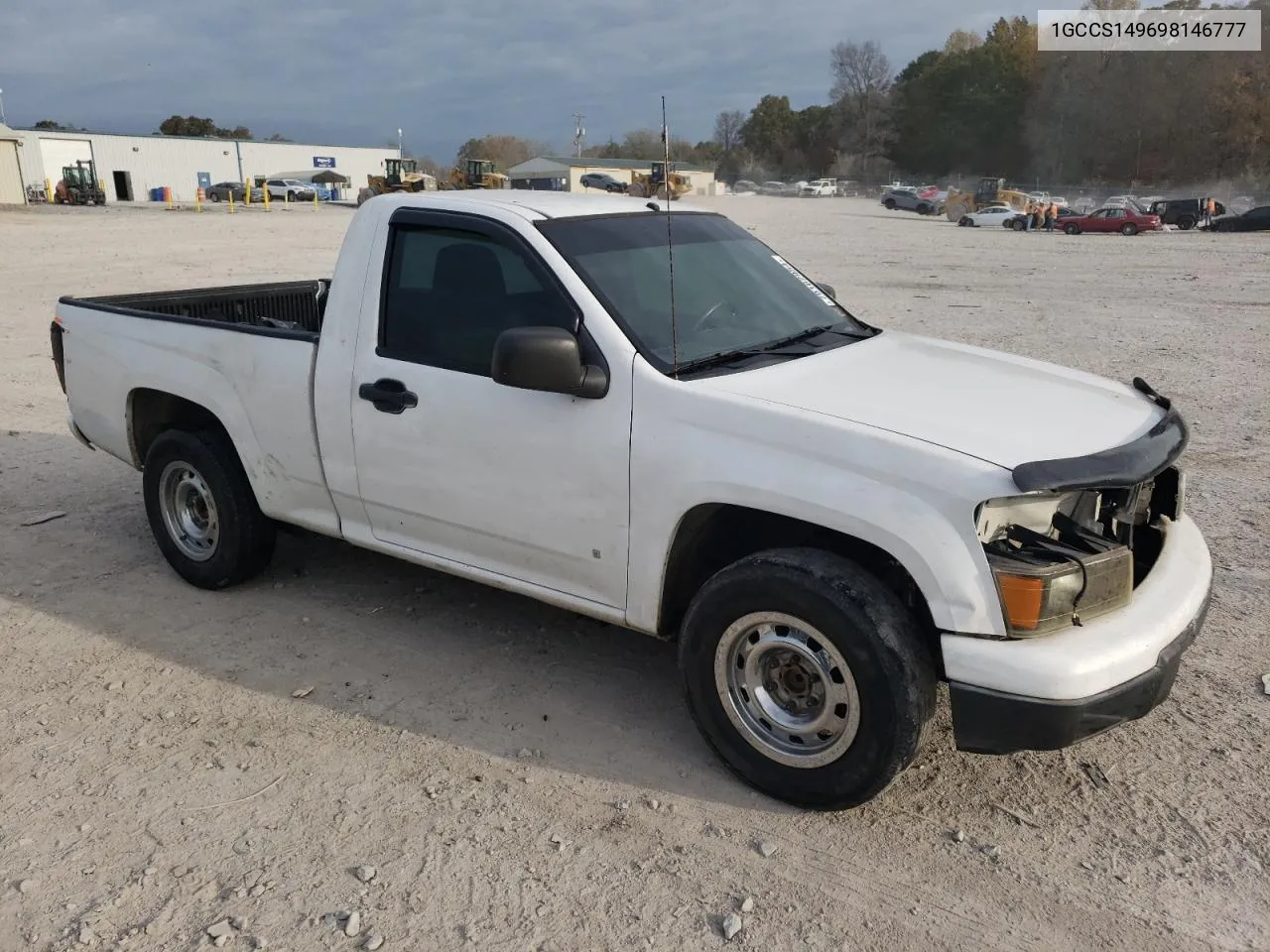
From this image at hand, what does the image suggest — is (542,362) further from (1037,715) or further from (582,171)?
(582,171)

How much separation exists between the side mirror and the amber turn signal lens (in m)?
1.47

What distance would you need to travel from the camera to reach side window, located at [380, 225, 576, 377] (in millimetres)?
A: 3885

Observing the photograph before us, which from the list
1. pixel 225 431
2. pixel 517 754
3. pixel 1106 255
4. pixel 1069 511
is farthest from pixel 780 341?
pixel 1106 255

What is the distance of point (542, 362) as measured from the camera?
3.40 meters

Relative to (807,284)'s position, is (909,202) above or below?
below

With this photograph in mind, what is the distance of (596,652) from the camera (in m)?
4.51

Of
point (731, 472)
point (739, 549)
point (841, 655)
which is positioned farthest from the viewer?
point (739, 549)

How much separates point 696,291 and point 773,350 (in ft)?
1.36

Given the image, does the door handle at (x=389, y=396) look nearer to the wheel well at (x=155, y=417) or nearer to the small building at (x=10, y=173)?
the wheel well at (x=155, y=417)

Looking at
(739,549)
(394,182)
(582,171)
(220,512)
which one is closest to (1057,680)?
(739,549)

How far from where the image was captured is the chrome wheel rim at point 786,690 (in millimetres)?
3184

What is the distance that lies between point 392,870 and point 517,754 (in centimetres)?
71

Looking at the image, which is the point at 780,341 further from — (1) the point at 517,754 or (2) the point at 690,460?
(1) the point at 517,754

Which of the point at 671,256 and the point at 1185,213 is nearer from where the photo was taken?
the point at 671,256
